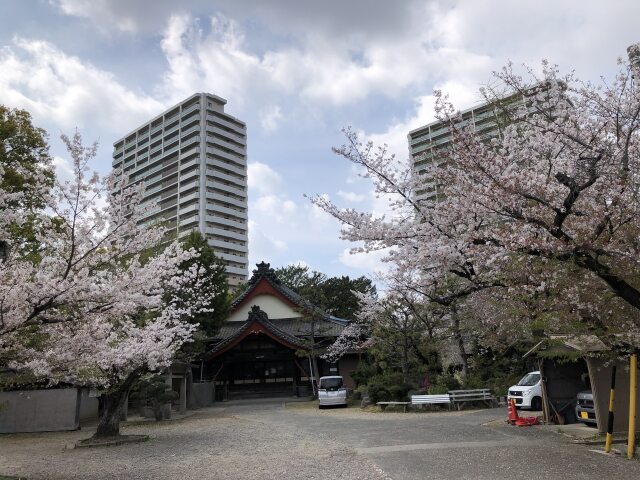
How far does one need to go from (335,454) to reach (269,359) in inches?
896

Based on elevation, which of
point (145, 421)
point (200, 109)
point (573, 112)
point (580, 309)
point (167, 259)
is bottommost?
point (145, 421)

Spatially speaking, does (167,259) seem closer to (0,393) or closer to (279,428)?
(279,428)

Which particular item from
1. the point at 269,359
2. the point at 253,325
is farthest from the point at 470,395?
the point at 269,359

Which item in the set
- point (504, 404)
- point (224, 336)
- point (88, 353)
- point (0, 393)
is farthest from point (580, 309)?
point (224, 336)

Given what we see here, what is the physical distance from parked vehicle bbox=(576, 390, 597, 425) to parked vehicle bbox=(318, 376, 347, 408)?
532 inches

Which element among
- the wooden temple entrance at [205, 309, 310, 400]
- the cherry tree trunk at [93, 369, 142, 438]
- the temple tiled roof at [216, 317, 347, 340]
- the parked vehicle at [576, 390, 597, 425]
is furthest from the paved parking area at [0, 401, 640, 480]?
the wooden temple entrance at [205, 309, 310, 400]

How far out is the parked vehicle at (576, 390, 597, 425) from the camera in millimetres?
11484

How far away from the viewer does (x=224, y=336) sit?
33.4 metres

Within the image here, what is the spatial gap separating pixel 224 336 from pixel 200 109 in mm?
53912

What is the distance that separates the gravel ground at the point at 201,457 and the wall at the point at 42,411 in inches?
93.4

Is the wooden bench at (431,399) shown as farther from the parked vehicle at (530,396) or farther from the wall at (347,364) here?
the wall at (347,364)

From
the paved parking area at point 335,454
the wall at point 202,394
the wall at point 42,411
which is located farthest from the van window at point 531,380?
the wall at point 202,394

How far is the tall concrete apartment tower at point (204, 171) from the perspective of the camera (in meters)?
75.1

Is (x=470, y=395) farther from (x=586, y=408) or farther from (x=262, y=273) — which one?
(x=262, y=273)
